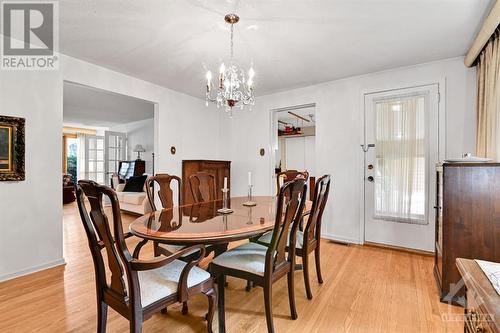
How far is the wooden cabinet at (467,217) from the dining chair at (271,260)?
1264 millimetres

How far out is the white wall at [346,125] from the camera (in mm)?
2859

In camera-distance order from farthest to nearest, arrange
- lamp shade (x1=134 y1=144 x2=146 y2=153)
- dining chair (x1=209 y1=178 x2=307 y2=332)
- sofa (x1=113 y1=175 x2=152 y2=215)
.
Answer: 1. lamp shade (x1=134 y1=144 x2=146 y2=153)
2. sofa (x1=113 y1=175 x2=152 y2=215)
3. dining chair (x1=209 y1=178 x2=307 y2=332)

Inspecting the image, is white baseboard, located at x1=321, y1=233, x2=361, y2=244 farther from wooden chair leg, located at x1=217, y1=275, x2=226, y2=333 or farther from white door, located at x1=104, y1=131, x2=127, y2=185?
white door, located at x1=104, y1=131, x2=127, y2=185

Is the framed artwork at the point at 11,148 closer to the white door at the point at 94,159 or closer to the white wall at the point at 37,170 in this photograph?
the white wall at the point at 37,170

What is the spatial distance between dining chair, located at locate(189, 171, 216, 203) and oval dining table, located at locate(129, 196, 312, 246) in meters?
0.57

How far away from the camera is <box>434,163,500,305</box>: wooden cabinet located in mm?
1865

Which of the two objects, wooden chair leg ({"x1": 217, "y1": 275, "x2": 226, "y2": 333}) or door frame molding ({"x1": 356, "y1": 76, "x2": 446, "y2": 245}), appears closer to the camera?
wooden chair leg ({"x1": 217, "y1": 275, "x2": 226, "y2": 333})

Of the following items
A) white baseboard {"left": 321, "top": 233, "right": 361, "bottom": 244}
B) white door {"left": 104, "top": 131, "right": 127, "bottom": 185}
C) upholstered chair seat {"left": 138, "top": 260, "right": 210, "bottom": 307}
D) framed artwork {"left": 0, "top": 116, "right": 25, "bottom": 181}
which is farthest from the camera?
white door {"left": 104, "top": 131, "right": 127, "bottom": 185}

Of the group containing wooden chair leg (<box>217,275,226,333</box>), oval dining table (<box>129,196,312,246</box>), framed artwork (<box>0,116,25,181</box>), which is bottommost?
wooden chair leg (<box>217,275,226,333</box>)

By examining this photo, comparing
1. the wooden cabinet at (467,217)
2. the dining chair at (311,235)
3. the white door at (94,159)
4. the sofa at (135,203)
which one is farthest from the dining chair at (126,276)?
the white door at (94,159)

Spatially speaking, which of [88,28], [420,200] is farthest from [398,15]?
[88,28]

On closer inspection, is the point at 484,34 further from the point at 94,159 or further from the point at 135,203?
the point at 94,159

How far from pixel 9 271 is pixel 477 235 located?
4.07m

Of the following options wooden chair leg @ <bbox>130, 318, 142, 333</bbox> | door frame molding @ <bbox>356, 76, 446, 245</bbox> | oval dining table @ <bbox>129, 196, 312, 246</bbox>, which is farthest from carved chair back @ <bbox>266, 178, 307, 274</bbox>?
door frame molding @ <bbox>356, 76, 446, 245</bbox>
